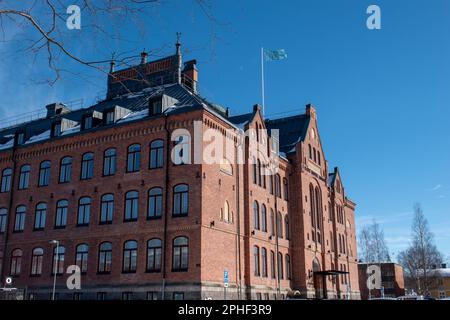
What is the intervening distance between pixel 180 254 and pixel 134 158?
24.1 ft

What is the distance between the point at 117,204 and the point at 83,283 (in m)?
5.47

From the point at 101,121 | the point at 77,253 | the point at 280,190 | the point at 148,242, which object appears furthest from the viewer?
the point at 280,190

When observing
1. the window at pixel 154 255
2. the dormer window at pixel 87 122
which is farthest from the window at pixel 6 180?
the window at pixel 154 255

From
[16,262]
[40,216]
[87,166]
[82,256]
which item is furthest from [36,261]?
[87,166]

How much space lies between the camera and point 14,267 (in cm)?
3412

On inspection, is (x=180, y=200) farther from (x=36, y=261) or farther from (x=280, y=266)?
(x=280, y=266)

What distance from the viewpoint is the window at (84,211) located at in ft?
104

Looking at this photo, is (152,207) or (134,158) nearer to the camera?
(152,207)

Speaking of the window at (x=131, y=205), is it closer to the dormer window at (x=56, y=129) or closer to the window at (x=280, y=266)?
the dormer window at (x=56, y=129)

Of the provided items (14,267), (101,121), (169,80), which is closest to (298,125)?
(169,80)

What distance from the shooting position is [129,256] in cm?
2919

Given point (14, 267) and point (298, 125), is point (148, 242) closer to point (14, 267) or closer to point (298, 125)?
point (14, 267)

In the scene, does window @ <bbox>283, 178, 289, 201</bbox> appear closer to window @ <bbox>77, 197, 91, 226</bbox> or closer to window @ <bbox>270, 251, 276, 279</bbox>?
window @ <bbox>270, 251, 276, 279</bbox>

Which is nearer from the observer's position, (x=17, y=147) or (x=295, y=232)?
(x=17, y=147)
